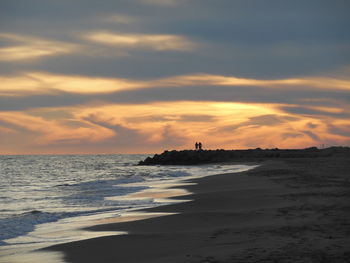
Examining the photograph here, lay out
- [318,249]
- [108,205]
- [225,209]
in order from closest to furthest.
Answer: [318,249]
[225,209]
[108,205]

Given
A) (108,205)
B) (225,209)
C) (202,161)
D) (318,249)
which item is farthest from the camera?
(202,161)

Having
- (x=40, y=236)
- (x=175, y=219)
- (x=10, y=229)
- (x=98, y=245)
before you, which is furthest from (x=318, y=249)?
(x=10, y=229)

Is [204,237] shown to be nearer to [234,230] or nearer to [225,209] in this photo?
[234,230]

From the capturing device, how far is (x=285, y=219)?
13.3m

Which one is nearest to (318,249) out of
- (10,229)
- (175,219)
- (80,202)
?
(175,219)

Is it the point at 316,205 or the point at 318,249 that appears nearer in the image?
the point at 318,249

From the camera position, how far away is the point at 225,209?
683 inches

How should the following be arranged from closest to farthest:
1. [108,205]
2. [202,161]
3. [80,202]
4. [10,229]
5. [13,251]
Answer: [13,251] < [10,229] < [108,205] < [80,202] < [202,161]

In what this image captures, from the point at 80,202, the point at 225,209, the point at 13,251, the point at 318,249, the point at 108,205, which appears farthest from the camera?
the point at 80,202

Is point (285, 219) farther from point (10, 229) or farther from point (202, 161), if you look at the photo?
point (202, 161)

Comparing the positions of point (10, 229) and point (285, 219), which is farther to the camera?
point (10, 229)

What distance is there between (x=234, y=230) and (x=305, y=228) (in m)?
1.87

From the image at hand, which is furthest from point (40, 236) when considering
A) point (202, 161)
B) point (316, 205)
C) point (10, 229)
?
point (202, 161)

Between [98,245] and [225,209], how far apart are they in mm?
7104
